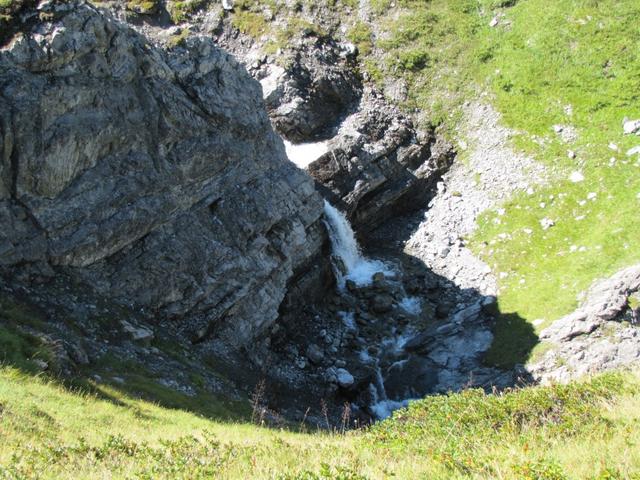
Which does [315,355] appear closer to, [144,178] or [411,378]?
[411,378]

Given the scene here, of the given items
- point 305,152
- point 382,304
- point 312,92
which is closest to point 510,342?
point 382,304

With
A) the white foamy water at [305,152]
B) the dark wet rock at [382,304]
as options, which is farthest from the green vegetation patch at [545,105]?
the white foamy water at [305,152]

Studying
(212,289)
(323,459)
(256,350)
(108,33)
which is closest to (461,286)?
(256,350)

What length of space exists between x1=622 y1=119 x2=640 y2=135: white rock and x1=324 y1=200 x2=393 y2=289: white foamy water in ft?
68.1

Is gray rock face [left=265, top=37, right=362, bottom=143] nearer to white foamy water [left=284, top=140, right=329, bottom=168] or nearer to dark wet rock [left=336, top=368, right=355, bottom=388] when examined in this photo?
white foamy water [left=284, top=140, right=329, bottom=168]

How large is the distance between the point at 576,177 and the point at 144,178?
30.5 metres

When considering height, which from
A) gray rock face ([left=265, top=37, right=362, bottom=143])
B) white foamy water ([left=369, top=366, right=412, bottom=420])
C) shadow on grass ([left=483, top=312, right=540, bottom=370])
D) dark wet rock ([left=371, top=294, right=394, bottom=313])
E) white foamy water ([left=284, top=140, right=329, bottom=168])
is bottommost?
white foamy water ([left=369, top=366, right=412, bottom=420])

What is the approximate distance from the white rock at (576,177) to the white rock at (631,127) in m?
4.94

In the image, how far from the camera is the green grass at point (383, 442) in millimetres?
7434

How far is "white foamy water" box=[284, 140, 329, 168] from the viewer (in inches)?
1716

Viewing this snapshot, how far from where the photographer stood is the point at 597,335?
26.7m

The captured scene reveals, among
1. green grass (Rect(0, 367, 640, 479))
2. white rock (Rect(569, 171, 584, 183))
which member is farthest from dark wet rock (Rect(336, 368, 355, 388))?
white rock (Rect(569, 171, 584, 183))

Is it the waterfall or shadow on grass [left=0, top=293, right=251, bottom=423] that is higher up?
shadow on grass [left=0, top=293, right=251, bottom=423]

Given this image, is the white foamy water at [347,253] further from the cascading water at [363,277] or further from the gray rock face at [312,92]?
the gray rock face at [312,92]
